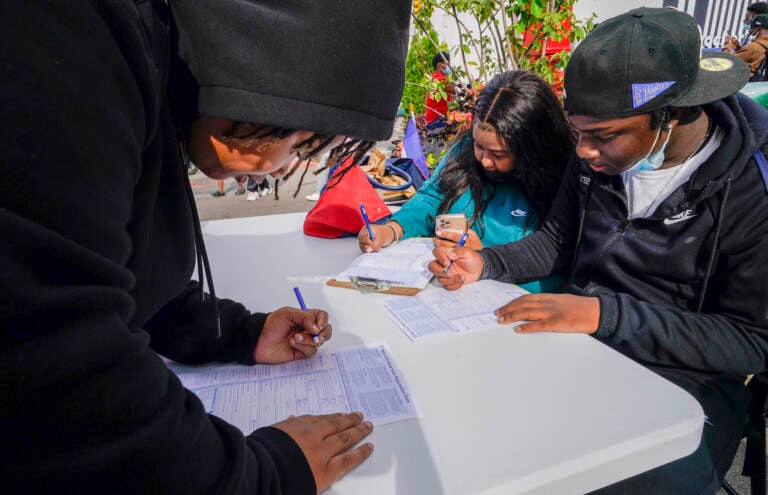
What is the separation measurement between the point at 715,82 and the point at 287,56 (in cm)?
130

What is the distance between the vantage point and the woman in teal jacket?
1.94 meters

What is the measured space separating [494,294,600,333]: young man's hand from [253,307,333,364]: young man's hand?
50 cm

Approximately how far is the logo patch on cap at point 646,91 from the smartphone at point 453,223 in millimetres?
787

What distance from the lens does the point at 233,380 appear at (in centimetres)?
97

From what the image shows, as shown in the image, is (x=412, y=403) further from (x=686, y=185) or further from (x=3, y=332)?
(x=686, y=185)

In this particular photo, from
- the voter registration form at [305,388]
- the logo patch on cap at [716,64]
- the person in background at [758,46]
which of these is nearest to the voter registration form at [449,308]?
the voter registration form at [305,388]

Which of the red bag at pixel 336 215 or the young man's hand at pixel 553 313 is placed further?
the red bag at pixel 336 215

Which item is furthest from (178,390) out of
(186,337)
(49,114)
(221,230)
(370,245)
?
(221,230)

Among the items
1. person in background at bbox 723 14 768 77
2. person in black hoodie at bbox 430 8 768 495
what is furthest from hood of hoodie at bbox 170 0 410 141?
person in background at bbox 723 14 768 77

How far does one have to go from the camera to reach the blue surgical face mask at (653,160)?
1355 millimetres

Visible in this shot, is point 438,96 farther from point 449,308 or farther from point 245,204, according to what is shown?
point 245,204

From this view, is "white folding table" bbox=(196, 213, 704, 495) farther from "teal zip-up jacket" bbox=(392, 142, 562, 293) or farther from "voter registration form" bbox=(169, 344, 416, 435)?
"teal zip-up jacket" bbox=(392, 142, 562, 293)

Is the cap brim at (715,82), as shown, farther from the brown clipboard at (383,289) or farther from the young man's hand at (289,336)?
the young man's hand at (289,336)

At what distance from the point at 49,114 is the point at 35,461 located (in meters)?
0.28
